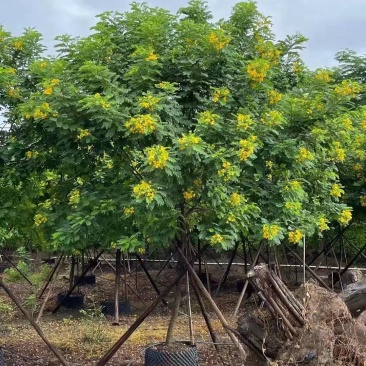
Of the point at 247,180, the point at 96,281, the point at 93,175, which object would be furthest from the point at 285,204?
the point at 96,281

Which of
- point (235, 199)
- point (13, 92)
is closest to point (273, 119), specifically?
point (235, 199)

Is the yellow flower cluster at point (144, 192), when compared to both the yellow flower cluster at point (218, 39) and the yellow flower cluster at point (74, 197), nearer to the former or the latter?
the yellow flower cluster at point (74, 197)

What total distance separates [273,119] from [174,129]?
3.10ft

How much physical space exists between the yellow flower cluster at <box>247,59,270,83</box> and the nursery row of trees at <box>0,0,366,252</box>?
0.01m

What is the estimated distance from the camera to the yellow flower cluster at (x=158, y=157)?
14.8 feet

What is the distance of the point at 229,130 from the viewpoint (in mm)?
5203

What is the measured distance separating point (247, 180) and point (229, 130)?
81 centimetres

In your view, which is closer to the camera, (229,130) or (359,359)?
(359,359)

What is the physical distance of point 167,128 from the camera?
5082mm

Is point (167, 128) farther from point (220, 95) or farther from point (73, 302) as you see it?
point (73, 302)

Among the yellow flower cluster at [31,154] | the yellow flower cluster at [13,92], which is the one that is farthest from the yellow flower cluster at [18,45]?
the yellow flower cluster at [31,154]

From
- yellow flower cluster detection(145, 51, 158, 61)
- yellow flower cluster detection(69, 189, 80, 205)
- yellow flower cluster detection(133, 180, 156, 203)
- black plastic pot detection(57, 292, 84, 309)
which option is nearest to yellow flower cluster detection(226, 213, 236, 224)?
yellow flower cluster detection(133, 180, 156, 203)

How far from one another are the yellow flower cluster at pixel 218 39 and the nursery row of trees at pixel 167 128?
0.02 meters

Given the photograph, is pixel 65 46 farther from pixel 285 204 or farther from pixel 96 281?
pixel 96 281
